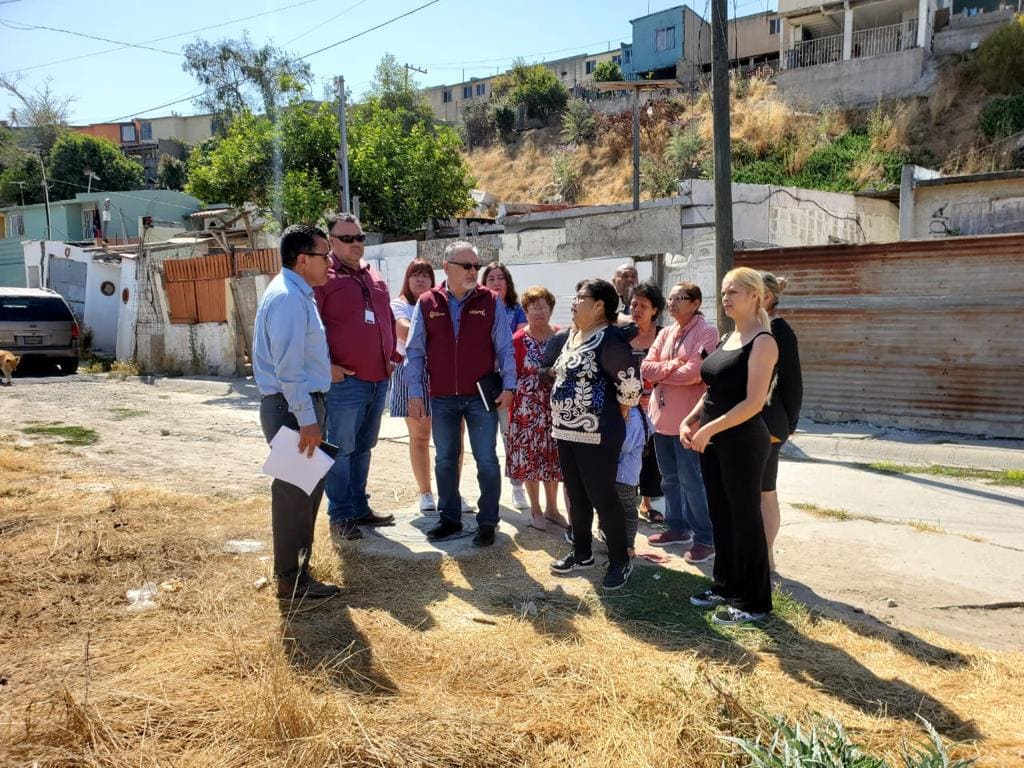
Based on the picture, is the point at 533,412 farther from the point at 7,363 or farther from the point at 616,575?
the point at 7,363

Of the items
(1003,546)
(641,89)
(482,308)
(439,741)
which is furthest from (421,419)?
(641,89)

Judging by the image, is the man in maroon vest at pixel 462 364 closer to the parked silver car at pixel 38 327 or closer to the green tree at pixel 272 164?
the green tree at pixel 272 164

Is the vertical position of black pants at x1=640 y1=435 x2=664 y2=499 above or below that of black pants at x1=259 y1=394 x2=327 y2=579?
below

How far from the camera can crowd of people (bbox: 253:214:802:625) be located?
3842 mm

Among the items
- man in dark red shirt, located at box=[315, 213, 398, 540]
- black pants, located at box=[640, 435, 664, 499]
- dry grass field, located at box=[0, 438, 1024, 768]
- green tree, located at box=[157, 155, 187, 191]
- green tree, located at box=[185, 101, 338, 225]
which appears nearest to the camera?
dry grass field, located at box=[0, 438, 1024, 768]

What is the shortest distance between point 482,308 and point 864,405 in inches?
256

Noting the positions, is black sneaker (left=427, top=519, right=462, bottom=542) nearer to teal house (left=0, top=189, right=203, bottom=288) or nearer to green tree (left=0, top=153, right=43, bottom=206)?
teal house (left=0, top=189, right=203, bottom=288)

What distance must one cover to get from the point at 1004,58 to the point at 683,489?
101 ft

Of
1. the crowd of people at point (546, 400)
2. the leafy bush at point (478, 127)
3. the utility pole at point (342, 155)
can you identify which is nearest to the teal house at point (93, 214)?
the leafy bush at point (478, 127)

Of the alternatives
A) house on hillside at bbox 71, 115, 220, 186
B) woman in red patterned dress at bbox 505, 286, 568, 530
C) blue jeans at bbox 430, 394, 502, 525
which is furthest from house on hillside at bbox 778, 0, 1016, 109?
house on hillside at bbox 71, 115, 220, 186

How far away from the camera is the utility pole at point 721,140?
339 inches

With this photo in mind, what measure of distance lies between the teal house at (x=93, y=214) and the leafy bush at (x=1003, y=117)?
1228 inches

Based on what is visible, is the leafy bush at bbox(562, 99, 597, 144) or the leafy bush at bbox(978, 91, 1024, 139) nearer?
the leafy bush at bbox(978, 91, 1024, 139)

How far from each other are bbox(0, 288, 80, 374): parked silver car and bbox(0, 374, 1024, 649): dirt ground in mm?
4825
